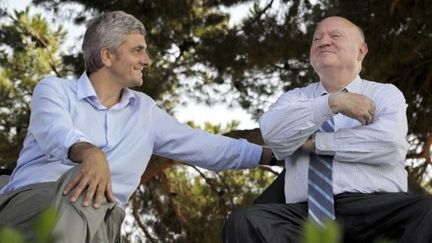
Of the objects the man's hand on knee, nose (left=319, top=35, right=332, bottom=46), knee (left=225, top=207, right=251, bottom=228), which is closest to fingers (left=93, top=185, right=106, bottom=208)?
the man's hand on knee

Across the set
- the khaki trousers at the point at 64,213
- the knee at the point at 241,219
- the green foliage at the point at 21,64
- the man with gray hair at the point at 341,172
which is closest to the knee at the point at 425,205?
the man with gray hair at the point at 341,172

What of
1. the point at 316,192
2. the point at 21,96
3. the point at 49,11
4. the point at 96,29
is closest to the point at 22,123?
the point at 21,96

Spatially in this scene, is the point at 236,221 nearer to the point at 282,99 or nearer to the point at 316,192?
the point at 316,192

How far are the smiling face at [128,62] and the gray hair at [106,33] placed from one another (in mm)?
20

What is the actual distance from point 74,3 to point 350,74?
12.7ft

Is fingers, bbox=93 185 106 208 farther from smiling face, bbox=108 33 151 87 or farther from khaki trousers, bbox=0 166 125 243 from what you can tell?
smiling face, bbox=108 33 151 87

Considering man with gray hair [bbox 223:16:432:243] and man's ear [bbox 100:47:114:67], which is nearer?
man with gray hair [bbox 223:16:432:243]

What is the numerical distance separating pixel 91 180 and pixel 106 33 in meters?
0.83

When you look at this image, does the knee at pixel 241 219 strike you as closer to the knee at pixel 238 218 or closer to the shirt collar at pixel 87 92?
the knee at pixel 238 218

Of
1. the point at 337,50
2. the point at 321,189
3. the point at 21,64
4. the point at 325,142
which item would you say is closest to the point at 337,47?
the point at 337,50

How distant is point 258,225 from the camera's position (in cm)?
248

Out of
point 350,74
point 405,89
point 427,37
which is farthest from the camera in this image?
point 405,89

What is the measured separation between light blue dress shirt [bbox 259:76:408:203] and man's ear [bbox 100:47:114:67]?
57 centimetres

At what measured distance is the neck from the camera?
2861 millimetres
